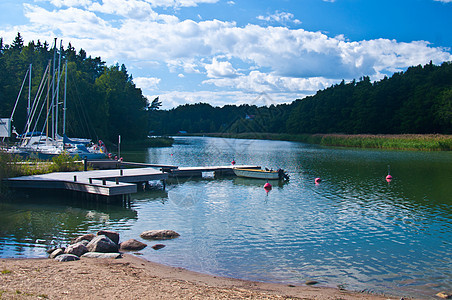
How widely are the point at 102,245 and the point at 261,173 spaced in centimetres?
1923

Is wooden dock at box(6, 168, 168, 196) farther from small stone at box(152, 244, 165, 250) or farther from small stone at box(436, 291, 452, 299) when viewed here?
small stone at box(436, 291, 452, 299)

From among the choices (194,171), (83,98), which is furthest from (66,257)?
(83,98)

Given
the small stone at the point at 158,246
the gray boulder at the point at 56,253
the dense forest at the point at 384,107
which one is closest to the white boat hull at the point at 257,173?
the small stone at the point at 158,246

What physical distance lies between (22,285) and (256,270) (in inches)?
218

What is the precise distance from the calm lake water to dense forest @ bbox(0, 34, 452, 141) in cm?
2452

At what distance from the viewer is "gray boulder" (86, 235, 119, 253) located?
11305 mm

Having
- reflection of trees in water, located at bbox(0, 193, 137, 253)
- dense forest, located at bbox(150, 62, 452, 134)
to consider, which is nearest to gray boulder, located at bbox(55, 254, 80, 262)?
→ reflection of trees in water, located at bbox(0, 193, 137, 253)

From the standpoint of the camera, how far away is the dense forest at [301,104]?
212ft

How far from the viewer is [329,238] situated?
13672 millimetres

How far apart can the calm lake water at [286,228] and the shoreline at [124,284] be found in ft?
2.29

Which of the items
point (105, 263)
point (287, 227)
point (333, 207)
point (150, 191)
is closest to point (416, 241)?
point (287, 227)

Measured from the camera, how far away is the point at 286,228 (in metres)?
15.1

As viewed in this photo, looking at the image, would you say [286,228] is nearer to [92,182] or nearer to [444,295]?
[444,295]

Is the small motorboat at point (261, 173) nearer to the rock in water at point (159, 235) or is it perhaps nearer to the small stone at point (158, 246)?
the rock in water at point (159, 235)
